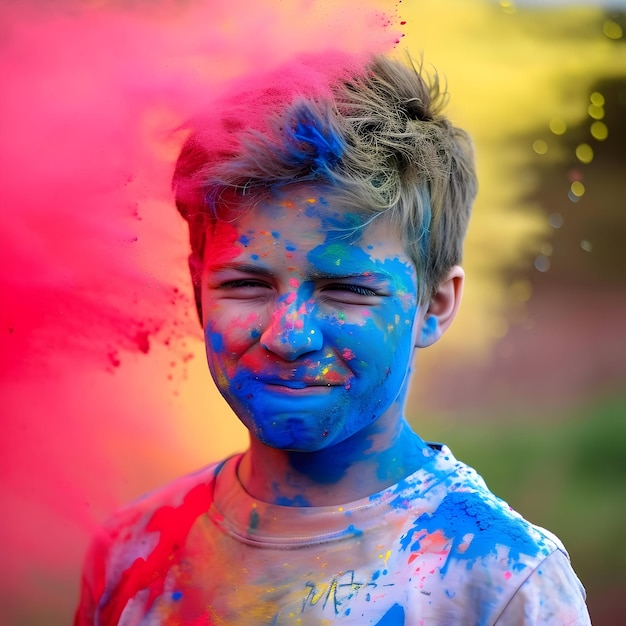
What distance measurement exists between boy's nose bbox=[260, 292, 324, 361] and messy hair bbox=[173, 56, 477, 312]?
14 centimetres

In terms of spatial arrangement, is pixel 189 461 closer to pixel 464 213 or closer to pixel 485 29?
pixel 464 213

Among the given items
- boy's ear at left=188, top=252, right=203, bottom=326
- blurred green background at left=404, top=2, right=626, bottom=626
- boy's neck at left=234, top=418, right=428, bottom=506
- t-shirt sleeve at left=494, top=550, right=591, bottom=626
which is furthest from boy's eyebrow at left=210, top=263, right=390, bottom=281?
blurred green background at left=404, top=2, right=626, bottom=626

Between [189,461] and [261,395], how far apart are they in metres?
0.91

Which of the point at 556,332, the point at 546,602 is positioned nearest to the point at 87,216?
the point at 546,602

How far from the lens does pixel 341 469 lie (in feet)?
3.72

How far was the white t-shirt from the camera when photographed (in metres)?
1.00

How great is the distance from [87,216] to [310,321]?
554 mm

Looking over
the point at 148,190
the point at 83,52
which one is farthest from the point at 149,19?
the point at 148,190

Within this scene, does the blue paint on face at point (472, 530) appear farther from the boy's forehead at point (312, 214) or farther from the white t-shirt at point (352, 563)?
the boy's forehead at point (312, 214)

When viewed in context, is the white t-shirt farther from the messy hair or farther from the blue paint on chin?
the messy hair

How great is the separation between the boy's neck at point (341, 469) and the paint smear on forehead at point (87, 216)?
38 cm

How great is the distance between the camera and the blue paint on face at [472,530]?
1020mm

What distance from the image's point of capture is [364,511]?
1.11m

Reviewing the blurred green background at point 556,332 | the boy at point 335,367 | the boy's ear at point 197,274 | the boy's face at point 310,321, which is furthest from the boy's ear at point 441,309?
the blurred green background at point 556,332
